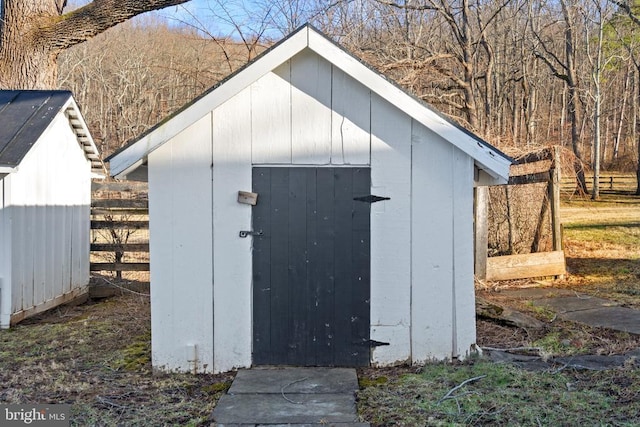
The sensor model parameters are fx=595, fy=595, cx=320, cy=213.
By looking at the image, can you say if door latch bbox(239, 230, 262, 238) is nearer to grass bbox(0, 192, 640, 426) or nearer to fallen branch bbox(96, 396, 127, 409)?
grass bbox(0, 192, 640, 426)

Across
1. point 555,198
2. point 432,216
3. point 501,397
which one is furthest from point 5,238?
point 555,198

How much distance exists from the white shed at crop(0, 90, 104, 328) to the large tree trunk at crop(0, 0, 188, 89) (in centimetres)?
219

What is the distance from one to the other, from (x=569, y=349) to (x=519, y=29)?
23.4 m

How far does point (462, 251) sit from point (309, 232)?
1481mm

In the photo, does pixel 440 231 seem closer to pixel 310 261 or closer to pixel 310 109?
pixel 310 261

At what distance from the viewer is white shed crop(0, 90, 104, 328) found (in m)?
7.75

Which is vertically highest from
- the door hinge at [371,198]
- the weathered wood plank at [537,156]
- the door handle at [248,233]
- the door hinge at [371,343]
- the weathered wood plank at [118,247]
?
the weathered wood plank at [537,156]

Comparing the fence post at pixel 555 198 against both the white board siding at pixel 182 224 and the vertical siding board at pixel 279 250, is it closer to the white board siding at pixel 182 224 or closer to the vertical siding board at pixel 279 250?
the vertical siding board at pixel 279 250

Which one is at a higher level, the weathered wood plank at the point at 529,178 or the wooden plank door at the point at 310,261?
the weathered wood plank at the point at 529,178

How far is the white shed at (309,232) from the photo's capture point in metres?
5.66

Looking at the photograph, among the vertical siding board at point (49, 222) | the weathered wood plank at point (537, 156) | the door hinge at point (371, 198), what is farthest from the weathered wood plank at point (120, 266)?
the weathered wood plank at point (537, 156)

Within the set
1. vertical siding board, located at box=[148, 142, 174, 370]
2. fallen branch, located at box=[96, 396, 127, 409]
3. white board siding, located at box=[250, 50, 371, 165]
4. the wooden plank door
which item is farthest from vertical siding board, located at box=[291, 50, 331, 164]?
fallen branch, located at box=[96, 396, 127, 409]

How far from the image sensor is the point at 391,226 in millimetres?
5719

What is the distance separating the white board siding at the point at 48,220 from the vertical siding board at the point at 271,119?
135 inches
